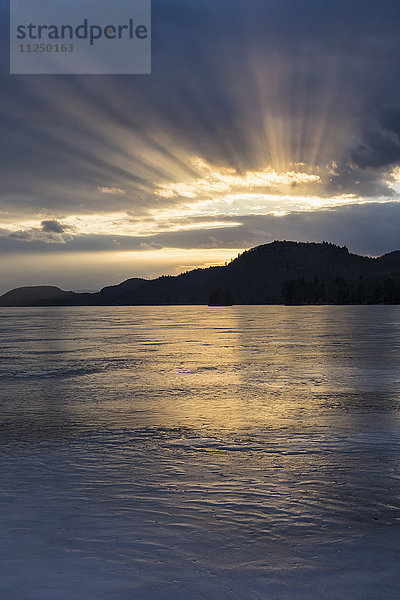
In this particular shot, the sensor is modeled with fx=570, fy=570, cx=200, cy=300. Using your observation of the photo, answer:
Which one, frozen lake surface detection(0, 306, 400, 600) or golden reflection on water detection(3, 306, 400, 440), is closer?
frozen lake surface detection(0, 306, 400, 600)

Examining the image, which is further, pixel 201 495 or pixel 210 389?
pixel 210 389

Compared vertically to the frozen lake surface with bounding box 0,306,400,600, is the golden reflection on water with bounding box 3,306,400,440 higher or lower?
lower

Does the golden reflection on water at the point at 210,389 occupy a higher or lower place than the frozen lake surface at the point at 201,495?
lower

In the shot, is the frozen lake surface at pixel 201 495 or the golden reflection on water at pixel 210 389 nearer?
the frozen lake surface at pixel 201 495

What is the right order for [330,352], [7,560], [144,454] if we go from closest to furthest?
1. [7,560]
2. [144,454]
3. [330,352]

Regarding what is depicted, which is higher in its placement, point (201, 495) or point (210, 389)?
point (201, 495)

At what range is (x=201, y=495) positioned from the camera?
862 centimetres

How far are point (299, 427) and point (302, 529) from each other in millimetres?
6367

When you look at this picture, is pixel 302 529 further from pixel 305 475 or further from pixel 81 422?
pixel 81 422

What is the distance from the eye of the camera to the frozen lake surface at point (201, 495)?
598cm

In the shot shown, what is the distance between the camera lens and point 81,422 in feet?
48.0

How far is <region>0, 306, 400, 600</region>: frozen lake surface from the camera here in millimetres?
5980

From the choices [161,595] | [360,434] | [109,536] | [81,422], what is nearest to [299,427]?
[360,434]

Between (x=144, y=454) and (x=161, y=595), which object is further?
(x=144, y=454)
